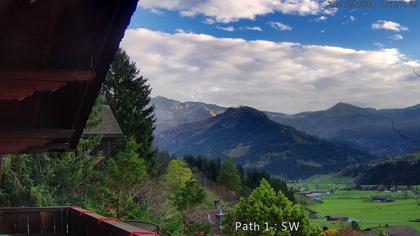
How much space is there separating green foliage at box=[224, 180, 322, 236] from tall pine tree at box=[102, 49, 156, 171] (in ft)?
30.9

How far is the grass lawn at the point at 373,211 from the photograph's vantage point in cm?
14838

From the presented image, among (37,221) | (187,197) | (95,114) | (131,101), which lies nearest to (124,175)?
(95,114)

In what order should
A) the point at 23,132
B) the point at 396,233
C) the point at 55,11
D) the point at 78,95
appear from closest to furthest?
the point at 55,11
the point at 78,95
the point at 23,132
the point at 396,233

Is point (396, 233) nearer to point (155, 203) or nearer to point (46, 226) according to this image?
point (155, 203)

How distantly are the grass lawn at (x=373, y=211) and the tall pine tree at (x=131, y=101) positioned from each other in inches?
4132

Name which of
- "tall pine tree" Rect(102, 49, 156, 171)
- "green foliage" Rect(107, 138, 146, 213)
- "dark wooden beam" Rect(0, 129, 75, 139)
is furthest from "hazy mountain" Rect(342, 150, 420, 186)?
"dark wooden beam" Rect(0, 129, 75, 139)

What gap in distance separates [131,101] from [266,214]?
1610 cm

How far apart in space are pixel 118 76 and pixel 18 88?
4356 cm

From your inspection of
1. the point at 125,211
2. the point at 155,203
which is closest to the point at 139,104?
the point at 155,203

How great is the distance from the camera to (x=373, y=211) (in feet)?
563

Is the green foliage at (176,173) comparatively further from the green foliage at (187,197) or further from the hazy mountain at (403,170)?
the hazy mountain at (403,170)

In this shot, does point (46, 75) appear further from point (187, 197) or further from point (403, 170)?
point (403, 170)

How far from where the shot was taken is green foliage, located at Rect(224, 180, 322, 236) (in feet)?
147

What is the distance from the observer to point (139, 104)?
45719mm
